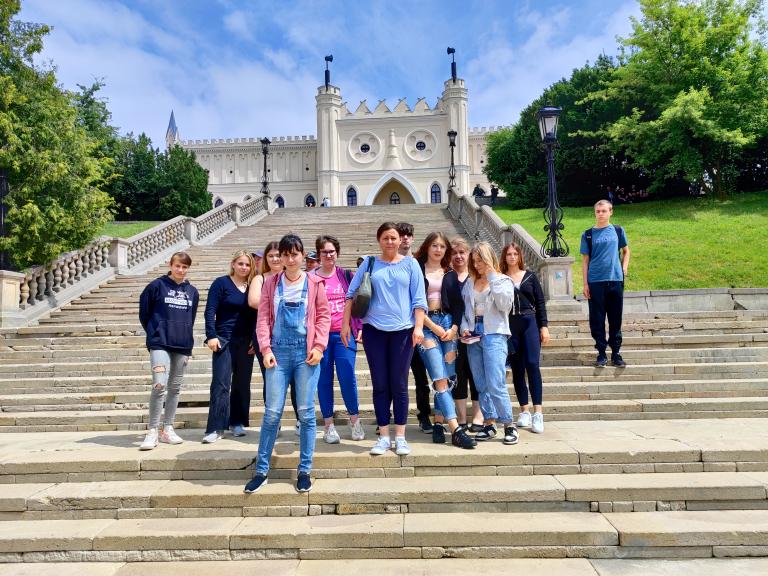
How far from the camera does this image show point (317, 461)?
14.0 feet

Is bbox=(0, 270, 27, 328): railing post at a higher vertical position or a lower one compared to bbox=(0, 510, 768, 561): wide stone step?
higher

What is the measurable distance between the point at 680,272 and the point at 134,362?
1196cm

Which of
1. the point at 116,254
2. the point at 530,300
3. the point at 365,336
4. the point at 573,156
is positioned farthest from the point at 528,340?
the point at 573,156

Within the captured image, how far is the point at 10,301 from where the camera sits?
32.1ft

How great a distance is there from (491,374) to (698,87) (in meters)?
23.5

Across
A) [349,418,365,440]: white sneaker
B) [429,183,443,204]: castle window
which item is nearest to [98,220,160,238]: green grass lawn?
[349,418,365,440]: white sneaker

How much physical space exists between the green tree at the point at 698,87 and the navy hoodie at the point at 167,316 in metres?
21.4

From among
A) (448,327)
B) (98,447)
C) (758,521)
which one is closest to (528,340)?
(448,327)

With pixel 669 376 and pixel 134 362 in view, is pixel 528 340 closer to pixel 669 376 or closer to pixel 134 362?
pixel 669 376

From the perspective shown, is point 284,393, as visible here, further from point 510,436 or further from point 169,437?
point 510,436

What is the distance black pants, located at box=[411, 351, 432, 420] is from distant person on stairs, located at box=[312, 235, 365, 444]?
593 mm

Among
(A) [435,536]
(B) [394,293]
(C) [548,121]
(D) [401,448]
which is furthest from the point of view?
(C) [548,121]

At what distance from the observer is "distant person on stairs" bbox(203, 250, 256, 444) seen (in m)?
5.09

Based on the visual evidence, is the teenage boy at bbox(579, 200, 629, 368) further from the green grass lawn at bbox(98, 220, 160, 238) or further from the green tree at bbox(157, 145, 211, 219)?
the green tree at bbox(157, 145, 211, 219)
